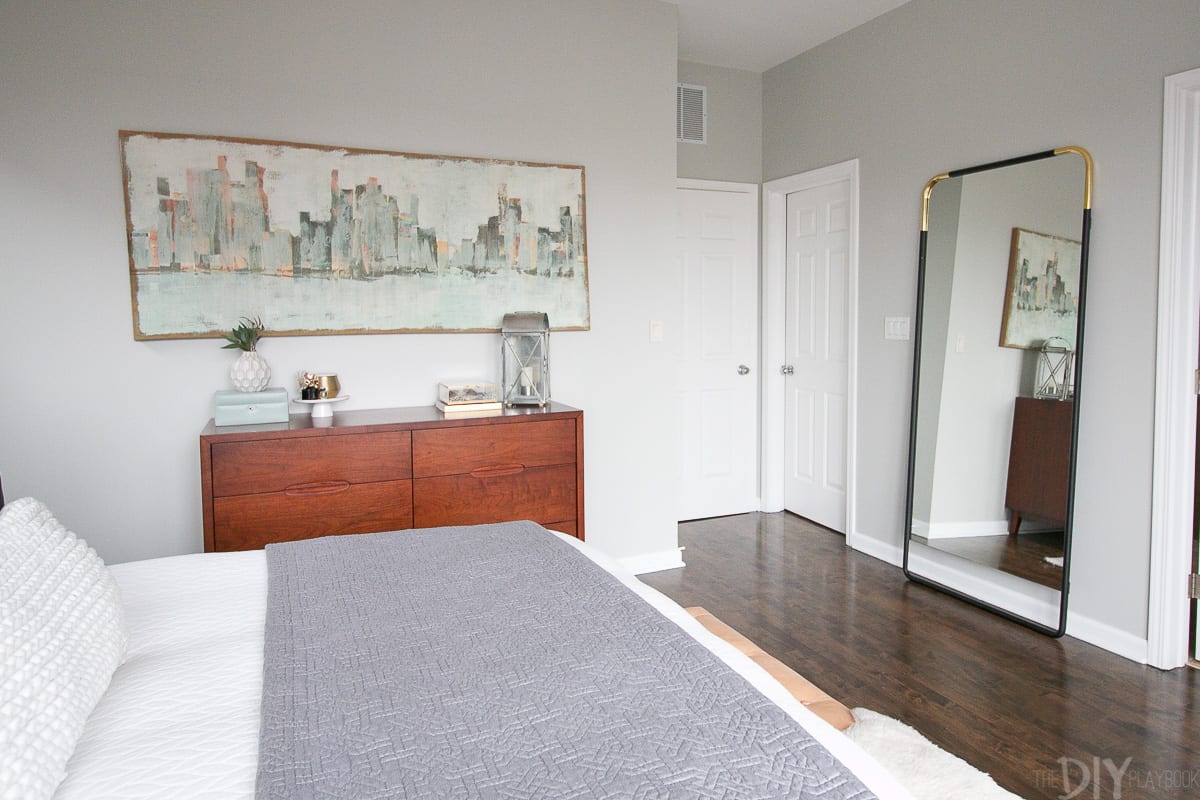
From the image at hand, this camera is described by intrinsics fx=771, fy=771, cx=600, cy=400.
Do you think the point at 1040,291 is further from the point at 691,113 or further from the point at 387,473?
the point at 387,473

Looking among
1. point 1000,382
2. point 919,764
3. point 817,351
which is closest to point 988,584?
point 1000,382

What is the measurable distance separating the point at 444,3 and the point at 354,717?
3.11 meters

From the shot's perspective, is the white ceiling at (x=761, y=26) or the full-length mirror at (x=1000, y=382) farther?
the white ceiling at (x=761, y=26)

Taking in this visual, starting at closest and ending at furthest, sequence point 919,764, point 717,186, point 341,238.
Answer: point 919,764
point 341,238
point 717,186

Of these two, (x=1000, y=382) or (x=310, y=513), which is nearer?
(x=310, y=513)

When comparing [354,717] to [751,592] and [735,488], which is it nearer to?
[751,592]

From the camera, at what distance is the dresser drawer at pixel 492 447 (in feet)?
9.69

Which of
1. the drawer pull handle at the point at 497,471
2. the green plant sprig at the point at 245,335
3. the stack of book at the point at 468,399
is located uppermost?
the green plant sprig at the point at 245,335

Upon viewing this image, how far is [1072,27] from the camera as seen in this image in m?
2.97

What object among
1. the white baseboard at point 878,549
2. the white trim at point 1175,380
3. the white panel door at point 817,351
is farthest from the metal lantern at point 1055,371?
the white panel door at point 817,351

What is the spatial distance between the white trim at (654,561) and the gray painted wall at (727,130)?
86.9 inches

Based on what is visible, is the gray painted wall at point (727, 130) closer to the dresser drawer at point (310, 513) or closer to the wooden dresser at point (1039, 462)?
the wooden dresser at point (1039, 462)

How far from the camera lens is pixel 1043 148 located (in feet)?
10.2

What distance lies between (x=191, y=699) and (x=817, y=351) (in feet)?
13.0
